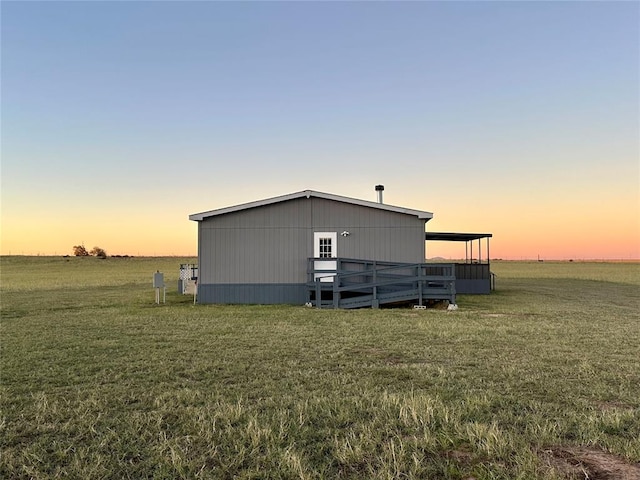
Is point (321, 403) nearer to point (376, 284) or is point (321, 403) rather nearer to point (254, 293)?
point (376, 284)

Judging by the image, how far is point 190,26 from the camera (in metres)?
15.9

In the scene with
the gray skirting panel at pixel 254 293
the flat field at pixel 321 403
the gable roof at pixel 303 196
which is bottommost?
the flat field at pixel 321 403

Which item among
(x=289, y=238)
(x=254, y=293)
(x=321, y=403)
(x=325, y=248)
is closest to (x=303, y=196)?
(x=289, y=238)

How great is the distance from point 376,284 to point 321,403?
934 cm

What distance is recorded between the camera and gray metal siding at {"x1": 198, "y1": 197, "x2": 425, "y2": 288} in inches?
592

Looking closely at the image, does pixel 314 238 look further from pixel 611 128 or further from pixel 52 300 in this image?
pixel 611 128

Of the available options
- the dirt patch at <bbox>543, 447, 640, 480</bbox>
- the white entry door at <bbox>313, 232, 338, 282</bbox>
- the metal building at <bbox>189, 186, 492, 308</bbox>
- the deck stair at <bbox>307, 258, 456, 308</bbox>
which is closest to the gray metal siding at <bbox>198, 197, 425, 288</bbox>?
the metal building at <bbox>189, 186, 492, 308</bbox>

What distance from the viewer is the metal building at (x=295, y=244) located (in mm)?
15016

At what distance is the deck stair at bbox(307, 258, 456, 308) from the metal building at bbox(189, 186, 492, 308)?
0.07 metres

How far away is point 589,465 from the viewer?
3012mm

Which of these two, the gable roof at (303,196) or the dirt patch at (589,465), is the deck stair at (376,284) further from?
the dirt patch at (589,465)

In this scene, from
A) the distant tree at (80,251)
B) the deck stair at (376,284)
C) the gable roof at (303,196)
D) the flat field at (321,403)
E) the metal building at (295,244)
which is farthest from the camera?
the distant tree at (80,251)

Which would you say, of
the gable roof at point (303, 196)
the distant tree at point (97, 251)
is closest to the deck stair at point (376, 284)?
the gable roof at point (303, 196)

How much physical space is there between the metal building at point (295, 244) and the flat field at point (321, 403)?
19.1 ft
